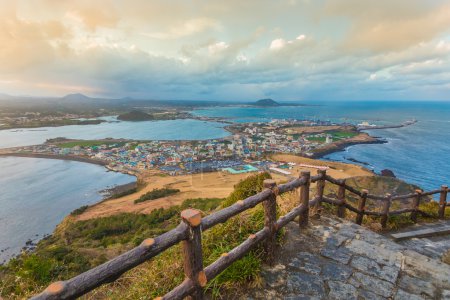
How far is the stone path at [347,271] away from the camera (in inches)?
136

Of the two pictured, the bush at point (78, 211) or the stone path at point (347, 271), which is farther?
the bush at point (78, 211)

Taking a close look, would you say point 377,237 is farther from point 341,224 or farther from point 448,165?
point 448,165

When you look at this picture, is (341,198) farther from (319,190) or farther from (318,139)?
(318,139)

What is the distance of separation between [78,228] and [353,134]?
3174 inches

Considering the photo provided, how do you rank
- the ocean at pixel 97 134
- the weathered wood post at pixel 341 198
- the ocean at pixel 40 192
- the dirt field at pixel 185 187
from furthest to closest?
the ocean at pixel 97 134 < the dirt field at pixel 185 187 < the ocean at pixel 40 192 < the weathered wood post at pixel 341 198

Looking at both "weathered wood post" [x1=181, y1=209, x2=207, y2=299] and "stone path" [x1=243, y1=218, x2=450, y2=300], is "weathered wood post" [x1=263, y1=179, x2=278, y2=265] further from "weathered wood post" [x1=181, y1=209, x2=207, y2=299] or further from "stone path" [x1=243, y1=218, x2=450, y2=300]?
"weathered wood post" [x1=181, y1=209, x2=207, y2=299]

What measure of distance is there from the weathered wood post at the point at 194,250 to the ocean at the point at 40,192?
79.2 feet

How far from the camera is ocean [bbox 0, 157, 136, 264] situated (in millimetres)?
25078

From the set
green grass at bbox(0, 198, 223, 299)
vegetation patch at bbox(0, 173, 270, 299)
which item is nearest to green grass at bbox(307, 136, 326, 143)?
green grass at bbox(0, 198, 223, 299)

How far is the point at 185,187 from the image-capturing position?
3388 cm

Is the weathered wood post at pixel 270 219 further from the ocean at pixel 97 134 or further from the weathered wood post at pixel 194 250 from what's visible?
the ocean at pixel 97 134

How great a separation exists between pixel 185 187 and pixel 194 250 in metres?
31.8

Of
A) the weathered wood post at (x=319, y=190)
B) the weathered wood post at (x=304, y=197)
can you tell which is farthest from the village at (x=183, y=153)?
the weathered wood post at (x=304, y=197)

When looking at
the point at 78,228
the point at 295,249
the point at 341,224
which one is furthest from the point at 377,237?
the point at 78,228
